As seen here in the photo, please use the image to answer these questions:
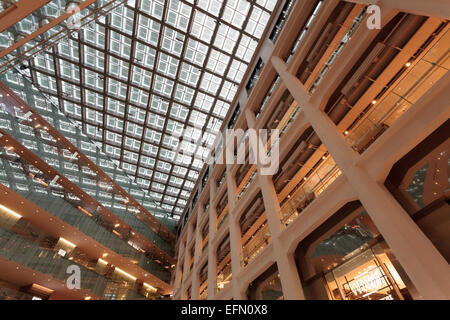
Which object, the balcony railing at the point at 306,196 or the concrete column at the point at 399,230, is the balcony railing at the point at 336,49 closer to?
the concrete column at the point at 399,230

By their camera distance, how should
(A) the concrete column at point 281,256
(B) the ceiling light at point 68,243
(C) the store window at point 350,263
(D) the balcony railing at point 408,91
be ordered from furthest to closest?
(B) the ceiling light at point 68,243 < (A) the concrete column at point 281,256 < (D) the balcony railing at point 408,91 < (C) the store window at point 350,263

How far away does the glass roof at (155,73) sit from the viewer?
1934 centimetres

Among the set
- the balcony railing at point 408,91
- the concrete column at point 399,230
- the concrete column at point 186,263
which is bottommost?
the concrete column at point 399,230

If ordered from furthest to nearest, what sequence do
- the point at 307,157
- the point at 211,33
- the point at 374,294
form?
the point at 211,33 → the point at 307,157 → the point at 374,294

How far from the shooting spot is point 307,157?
442 inches

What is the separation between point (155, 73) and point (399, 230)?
22522 mm

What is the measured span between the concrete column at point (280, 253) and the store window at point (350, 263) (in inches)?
16.2

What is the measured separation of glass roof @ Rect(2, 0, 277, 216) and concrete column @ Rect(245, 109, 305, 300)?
13837mm

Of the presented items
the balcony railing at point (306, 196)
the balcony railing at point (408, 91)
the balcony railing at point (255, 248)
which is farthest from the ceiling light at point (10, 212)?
the balcony railing at point (408, 91)

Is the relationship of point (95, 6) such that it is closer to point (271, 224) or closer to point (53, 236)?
point (271, 224)

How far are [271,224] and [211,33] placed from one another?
17.4 metres

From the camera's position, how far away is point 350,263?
7012mm

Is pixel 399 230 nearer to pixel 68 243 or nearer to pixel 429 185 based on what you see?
pixel 429 185

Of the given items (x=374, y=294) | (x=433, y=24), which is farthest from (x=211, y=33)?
(x=374, y=294)
